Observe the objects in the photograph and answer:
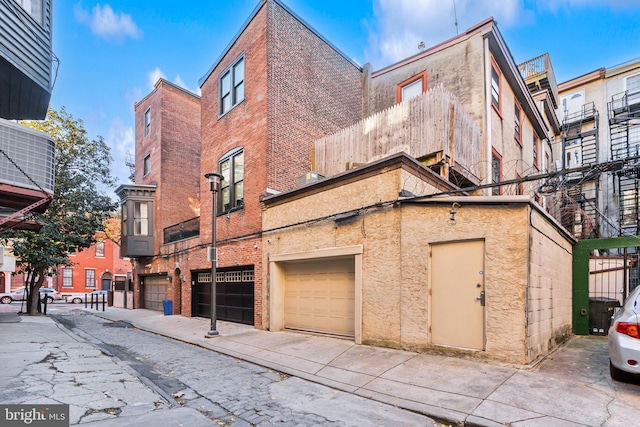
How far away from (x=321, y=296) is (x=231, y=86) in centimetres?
963

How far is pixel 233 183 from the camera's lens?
45.3 ft

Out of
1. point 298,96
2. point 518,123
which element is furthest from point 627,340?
point 518,123

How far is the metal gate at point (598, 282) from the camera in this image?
9.25 metres

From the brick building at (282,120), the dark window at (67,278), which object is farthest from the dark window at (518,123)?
the dark window at (67,278)

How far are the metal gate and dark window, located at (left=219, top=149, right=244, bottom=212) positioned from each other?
1085 centimetres

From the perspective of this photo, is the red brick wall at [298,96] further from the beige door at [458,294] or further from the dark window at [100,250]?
the dark window at [100,250]

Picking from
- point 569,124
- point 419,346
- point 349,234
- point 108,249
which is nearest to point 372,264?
point 349,234

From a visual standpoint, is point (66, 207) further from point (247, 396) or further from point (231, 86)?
point (247, 396)

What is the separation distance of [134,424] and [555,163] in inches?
1036

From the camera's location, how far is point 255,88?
13016mm

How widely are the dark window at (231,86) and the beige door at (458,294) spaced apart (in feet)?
33.7

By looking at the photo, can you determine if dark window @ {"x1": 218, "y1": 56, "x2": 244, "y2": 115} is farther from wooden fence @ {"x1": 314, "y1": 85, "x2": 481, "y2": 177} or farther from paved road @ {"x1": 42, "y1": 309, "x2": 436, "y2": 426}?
paved road @ {"x1": 42, "y1": 309, "x2": 436, "y2": 426}

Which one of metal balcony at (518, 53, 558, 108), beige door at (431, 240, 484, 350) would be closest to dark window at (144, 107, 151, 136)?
beige door at (431, 240, 484, 350)

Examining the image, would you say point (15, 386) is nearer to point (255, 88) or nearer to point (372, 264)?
point (372, 264)
